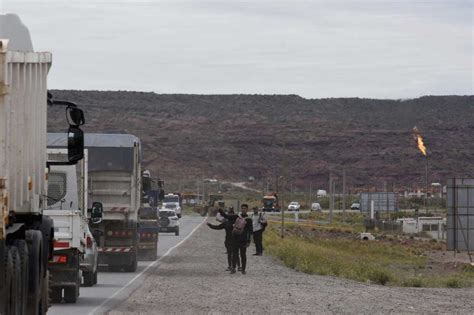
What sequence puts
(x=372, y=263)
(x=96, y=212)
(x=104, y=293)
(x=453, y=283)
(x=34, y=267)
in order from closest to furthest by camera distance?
(x=34, y=267) → (x=104, y=293) → (x=96, y=212) → (x=453, y=283) → (x=372, y=263)

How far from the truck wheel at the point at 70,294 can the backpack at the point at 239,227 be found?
11142mm

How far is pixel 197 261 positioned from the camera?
4303 cm

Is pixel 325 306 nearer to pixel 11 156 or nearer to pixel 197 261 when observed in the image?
pixel 11 156

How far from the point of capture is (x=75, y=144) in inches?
619

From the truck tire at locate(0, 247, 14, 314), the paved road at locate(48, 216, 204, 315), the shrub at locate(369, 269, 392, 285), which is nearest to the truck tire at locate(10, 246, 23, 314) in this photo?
the truck tire at locate(0, 247, 14, 314)

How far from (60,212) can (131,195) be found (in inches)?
435

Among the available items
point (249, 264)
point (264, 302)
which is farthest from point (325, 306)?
point (249, 264)

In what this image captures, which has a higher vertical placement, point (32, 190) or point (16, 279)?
point (32, 190)

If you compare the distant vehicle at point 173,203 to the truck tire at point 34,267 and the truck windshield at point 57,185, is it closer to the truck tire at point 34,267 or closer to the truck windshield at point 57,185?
the truck windshield at point 57,185

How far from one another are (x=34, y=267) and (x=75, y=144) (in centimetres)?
196

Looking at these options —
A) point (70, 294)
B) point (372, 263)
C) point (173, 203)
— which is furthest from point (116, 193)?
point (173, 203)

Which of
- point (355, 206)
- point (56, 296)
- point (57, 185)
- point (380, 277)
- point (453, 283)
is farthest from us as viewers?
point (355, 206)

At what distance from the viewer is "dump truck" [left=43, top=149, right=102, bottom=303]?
22.6 meters

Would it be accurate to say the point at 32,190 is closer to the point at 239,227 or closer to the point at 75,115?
the point at 75,115
